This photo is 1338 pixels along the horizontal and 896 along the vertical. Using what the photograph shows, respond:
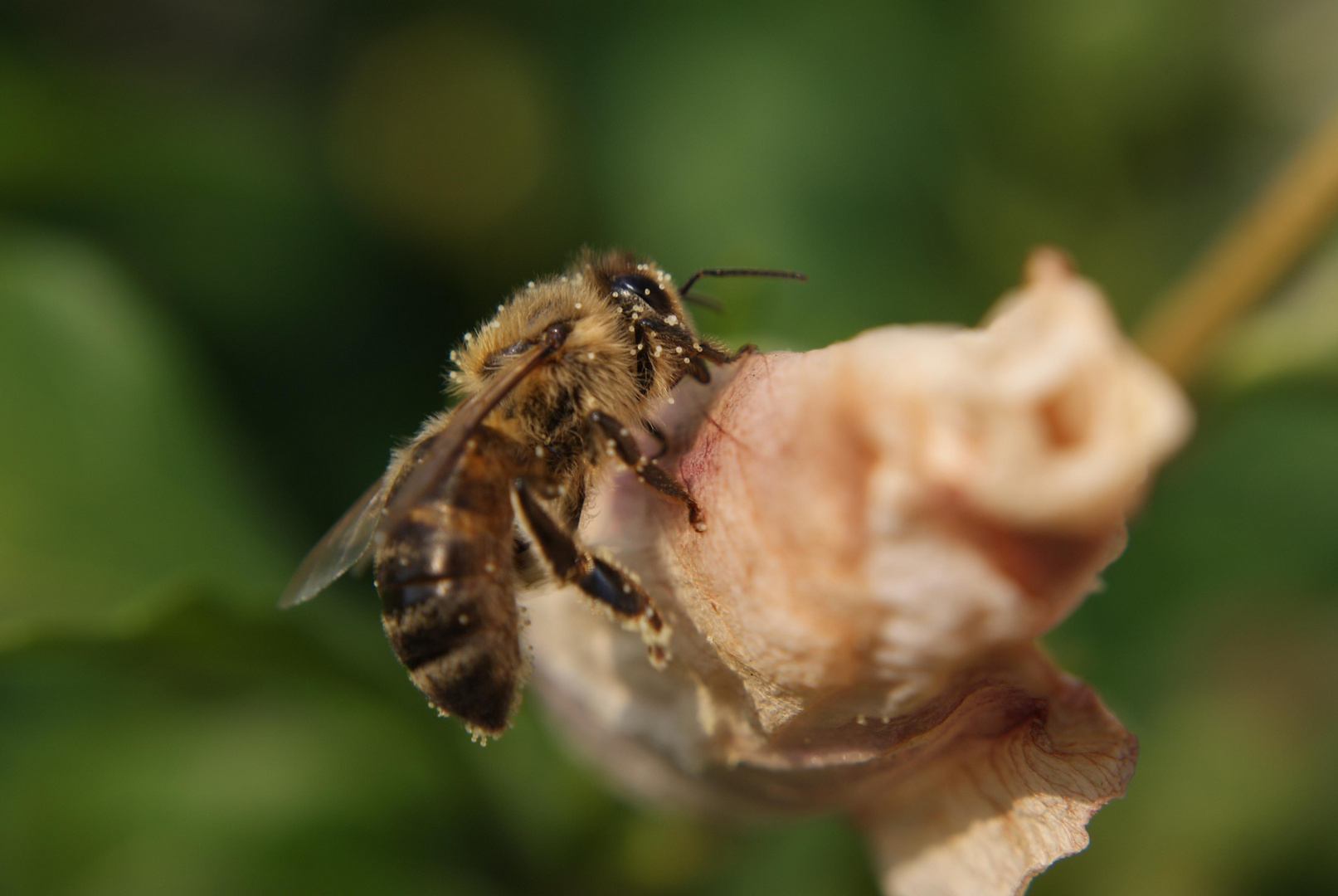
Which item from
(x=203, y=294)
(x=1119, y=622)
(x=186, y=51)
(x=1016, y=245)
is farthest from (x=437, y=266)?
(x=1119, y=622)

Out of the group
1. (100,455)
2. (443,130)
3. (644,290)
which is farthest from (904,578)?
(443,130)

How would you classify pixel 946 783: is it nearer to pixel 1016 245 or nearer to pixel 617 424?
pixel 617 424

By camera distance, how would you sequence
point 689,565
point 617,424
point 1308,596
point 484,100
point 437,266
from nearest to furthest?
point 689,565, point 617,424, point 1308,596, point 437,266, point 484,100

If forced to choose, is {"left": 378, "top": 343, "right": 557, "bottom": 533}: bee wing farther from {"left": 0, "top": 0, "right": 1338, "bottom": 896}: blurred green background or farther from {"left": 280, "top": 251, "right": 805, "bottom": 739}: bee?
{"left": 0, "top": 0, "right": 1338, "bottom": 896}: blurred green background

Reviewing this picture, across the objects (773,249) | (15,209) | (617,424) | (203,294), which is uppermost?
(617,424)

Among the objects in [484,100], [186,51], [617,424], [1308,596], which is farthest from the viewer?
[484,100]

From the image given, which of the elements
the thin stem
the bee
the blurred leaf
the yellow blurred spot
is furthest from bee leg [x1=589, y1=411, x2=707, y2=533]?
the yellow blurred spot
